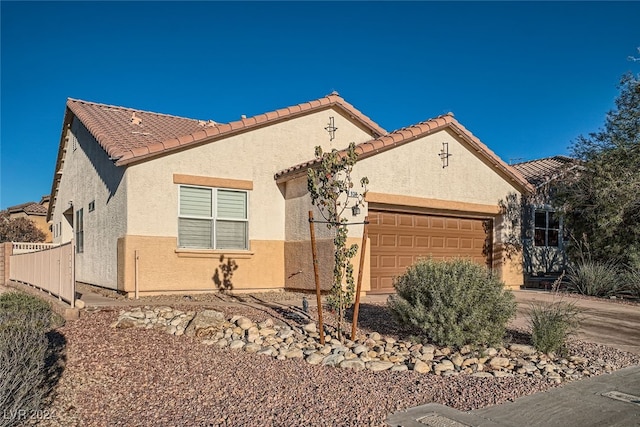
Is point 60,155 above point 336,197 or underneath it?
above

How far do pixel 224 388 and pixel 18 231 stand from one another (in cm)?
3035

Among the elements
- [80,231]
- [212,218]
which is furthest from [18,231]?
[212,218]

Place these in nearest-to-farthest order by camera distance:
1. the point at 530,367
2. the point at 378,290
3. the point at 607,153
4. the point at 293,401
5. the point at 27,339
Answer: the point at 293,401
the point at 27,339
the point at 530,367
the point at 378,290
the point at 607,153

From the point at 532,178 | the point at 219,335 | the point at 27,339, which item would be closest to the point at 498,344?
the point at 219,335

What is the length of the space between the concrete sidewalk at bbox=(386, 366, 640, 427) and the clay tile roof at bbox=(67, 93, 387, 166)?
30.1ft

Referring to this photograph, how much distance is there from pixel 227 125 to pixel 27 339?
832 cm

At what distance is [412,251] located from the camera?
14.4 metres

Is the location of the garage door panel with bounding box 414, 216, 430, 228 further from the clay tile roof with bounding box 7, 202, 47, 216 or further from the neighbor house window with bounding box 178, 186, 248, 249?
the clay tile roof with bounding box 7, 202, 47, 216


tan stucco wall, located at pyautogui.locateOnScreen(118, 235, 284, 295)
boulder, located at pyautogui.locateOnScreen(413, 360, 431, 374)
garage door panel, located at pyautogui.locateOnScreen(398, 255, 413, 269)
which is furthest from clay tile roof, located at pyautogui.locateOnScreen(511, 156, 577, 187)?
boulder, located at pyautogui.locateOnScreen(413, 360, 431, 374)

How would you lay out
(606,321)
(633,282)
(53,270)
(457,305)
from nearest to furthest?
(457,305)
(606,321)
(53,270)
(633,282)

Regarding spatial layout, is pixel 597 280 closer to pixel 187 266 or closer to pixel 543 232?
pixel 543 232

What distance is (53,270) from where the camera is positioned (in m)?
10.6

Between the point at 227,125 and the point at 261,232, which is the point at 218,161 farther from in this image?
the point at 261,232

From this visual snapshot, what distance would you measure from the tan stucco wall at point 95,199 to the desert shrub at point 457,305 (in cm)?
746
